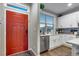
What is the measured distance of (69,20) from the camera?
1849 mm

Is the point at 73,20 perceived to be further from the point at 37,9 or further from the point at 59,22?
the point at 37,9

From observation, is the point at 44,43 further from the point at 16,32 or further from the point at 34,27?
the point at 16,32

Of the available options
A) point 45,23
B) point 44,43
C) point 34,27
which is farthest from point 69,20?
point 44,43

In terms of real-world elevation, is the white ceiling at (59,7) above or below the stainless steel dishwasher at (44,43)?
above

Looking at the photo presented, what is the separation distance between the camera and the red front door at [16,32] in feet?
6.89

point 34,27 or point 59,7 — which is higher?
point 59,7

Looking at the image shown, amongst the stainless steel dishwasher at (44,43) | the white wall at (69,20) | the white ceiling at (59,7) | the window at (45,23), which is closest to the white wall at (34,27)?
the window at (45,23)

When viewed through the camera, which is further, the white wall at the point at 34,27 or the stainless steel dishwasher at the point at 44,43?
the stainless steel dishwasher at the point at 44,43

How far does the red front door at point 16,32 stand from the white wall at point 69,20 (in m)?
1.01

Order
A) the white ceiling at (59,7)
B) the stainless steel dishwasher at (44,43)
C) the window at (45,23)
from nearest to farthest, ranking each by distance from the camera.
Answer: the white ceiling at (59,7)
the window at (45,23)
the stainless steel dishwasher at (44,43)

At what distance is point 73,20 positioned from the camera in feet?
6.06

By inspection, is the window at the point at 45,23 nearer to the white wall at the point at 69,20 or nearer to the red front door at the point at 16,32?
the white wall at the point at 69,20

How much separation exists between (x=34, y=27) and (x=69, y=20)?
0.88m

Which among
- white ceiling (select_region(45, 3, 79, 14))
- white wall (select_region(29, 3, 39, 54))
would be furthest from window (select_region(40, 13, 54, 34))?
white ceiling (select_region(45, 3, 79, 14))
